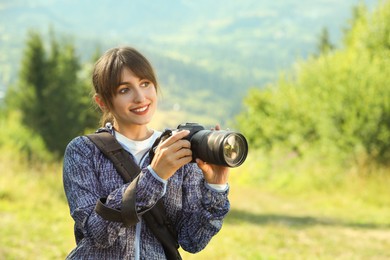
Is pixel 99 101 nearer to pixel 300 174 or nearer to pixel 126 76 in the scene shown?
pixel 126 76

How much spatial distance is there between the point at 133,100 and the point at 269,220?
8.28 meters

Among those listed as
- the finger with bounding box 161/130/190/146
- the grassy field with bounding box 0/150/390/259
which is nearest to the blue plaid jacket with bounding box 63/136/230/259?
the finger with bounding box 161/130/190/146

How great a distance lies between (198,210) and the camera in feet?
7.52

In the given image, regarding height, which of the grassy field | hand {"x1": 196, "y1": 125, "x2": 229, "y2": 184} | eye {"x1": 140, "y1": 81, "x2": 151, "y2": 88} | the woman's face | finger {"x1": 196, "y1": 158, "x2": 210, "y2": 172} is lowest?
the grassy field

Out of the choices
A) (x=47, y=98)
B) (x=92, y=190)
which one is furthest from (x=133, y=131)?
(x=47, y=98)

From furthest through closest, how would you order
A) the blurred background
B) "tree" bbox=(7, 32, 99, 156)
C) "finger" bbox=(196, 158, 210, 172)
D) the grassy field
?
"tree" bbox=(7, 32, 99, 156), the blurred background, the grassy field, "finger" bbox=(196, 158, 210, 172)

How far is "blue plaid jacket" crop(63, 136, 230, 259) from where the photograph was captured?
2.08m

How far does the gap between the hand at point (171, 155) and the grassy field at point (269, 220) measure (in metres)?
4.58

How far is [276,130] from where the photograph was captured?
75.4 ft

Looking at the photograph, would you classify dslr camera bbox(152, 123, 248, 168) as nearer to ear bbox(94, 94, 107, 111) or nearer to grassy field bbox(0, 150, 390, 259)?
ear bbox(94, 94, 107, 111)

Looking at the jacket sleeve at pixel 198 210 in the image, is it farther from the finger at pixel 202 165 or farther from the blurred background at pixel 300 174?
the blurred background at pixel 300 174

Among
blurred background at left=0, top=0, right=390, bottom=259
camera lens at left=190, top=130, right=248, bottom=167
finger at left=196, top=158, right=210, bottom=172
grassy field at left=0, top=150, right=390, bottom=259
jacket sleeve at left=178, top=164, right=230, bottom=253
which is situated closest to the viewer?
camera lens at left=190, top=130, right=248, bottom=167

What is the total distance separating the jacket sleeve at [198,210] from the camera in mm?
2270

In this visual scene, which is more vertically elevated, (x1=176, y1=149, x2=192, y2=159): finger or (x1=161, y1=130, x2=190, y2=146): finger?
(x1=161, y1=130, x2=190, y2=146): finger
